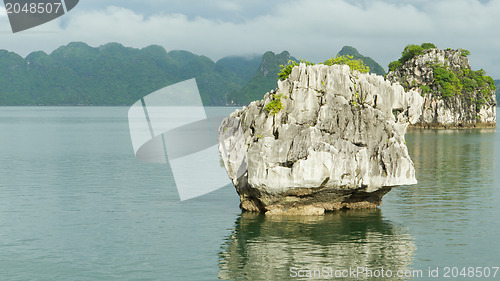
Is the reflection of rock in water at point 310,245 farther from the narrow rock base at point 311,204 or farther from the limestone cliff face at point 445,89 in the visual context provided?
the limestone cliff face at point 445,89

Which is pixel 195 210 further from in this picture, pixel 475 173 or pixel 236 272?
pixel 475 173

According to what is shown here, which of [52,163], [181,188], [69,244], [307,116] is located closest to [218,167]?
[181,188]

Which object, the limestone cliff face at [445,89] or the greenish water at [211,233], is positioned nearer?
the greenish water at [211,233]

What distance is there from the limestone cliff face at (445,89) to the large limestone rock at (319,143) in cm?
14065

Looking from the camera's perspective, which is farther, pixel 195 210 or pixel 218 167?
pixel 218 167

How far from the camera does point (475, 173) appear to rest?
6612cm

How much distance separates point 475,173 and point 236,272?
1831 inches

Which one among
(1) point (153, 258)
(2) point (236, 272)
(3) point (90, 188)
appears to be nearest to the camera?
(2) point (236, 272)

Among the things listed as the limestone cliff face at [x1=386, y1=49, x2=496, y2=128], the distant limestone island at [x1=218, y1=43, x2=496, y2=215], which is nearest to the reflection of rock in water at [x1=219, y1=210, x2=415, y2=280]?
the distant limestone island at [x1=218, y1=43, x2=496, y2=215]

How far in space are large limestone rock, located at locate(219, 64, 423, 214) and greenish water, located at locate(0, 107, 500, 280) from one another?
2306 millimetres

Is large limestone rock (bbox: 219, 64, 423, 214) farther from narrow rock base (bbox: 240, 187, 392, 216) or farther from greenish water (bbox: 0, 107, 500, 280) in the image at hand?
greenish water (bbox: 0, 107, 500, 280)

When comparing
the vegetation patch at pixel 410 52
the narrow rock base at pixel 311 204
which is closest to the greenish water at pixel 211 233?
the narrow rock base at pixel 311 204

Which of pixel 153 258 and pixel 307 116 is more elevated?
pixel 307 116

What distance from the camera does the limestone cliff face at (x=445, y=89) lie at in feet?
574
